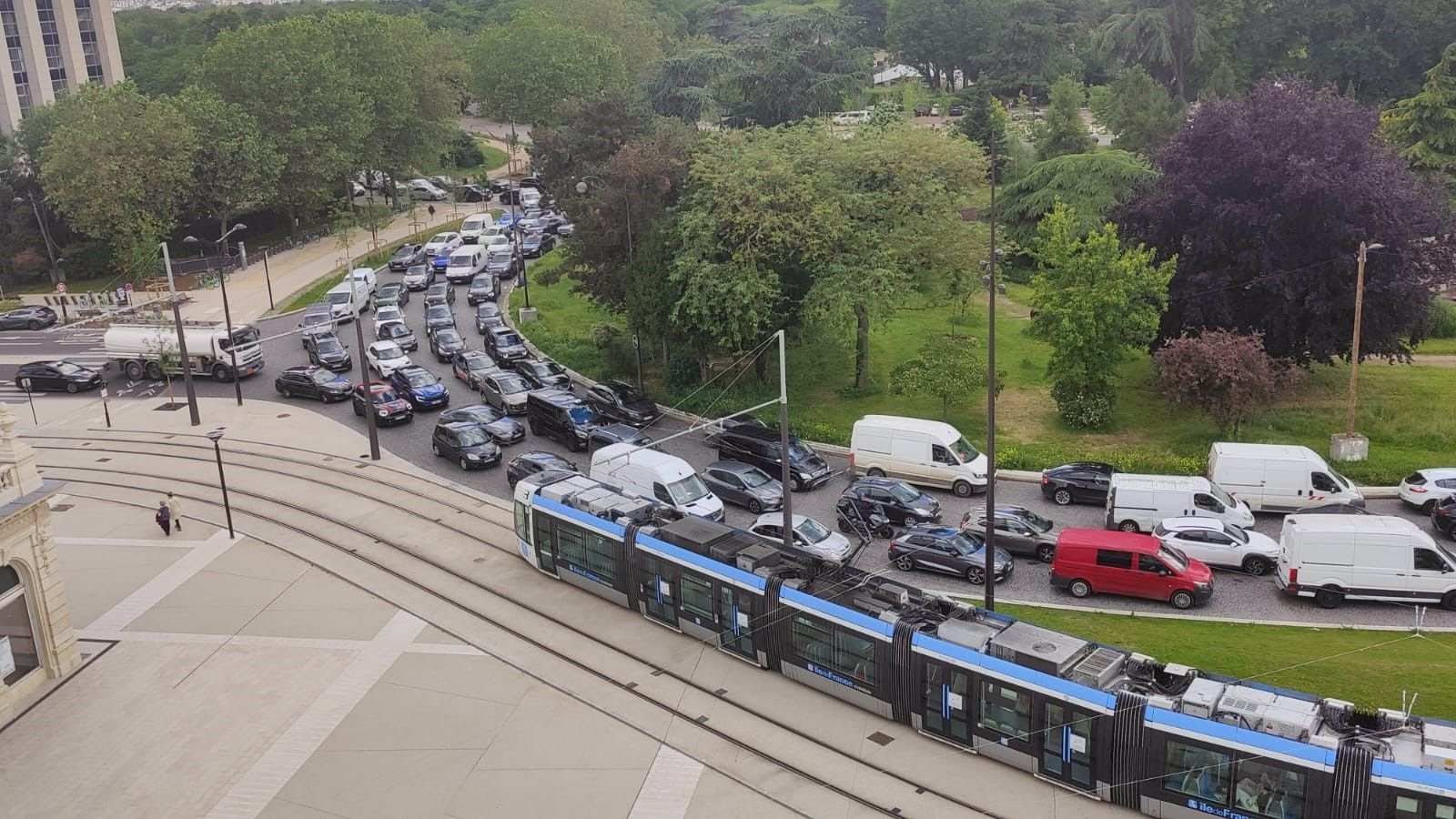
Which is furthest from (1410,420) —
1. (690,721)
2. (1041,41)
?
(1041,41)

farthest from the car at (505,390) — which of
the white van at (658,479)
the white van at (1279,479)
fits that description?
the white van at (1279,479)

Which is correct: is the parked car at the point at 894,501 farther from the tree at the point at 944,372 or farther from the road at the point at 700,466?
the tree at the point at 944,372

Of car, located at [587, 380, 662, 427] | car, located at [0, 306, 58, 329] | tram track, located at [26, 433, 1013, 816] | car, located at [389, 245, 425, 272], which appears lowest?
tram track, located at [26, 433, 1013, 816]

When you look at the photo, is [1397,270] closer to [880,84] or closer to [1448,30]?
[1448,30]

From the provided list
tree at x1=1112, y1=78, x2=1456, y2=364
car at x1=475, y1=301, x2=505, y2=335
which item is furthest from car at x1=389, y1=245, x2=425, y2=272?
tree at x1=1112, y1=78, x2=1456, y2=364

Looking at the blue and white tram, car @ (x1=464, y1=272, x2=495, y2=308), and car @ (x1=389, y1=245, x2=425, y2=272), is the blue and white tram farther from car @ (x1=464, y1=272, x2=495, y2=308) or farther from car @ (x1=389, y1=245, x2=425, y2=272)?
car @ (x1=389, y1=245, x2=425, y2=272)

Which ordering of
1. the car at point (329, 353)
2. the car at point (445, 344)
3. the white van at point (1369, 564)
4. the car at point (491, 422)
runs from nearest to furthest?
1. the white van at point (1369, 564)
2. the car at point (491, 422)
3. the car at point (329, 353)
4. the car at point (445, 344)

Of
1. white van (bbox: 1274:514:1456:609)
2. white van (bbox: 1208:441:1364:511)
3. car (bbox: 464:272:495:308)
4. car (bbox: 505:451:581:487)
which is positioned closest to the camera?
white van (bbox: 1274:514:1456:609)

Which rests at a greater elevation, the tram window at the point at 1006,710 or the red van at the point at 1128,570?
the tram window at the point at 1006,710
